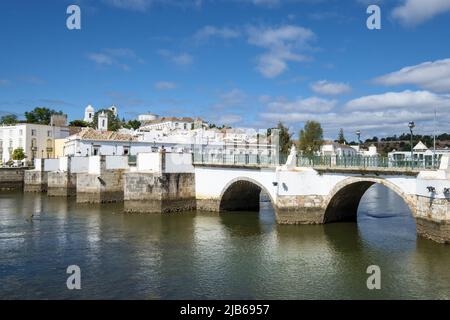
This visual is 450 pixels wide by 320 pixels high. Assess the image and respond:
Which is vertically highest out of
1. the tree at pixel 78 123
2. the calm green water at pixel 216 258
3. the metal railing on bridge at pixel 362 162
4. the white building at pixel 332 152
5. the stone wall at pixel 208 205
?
the tree at pixel 78 123

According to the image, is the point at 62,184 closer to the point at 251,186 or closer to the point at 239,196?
the point at 239,196

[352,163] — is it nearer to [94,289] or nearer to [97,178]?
[94,289]

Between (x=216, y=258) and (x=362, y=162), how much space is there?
10321 millimetres

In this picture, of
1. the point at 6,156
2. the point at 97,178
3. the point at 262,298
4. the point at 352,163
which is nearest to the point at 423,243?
the point at 352,163

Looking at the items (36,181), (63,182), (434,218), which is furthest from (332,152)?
(36,181)

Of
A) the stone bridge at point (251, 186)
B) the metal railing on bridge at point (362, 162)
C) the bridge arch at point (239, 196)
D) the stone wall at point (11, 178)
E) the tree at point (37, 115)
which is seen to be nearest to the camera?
the stone bridge at point (251, 186)

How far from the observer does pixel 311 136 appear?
67.9 metres

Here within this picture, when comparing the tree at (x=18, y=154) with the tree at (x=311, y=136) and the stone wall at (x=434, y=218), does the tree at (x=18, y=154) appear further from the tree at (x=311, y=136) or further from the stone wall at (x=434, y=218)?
the stone wall at (x=434, y=218)

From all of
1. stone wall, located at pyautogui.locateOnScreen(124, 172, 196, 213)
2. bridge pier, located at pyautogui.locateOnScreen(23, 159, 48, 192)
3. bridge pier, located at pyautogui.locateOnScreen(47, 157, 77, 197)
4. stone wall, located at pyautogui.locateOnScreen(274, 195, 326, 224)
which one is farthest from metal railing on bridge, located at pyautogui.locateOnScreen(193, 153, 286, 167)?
bridge pier, located at pyautogui.locateOnScreen(23, 159, 48, 192)

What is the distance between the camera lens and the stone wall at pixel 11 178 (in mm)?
57500

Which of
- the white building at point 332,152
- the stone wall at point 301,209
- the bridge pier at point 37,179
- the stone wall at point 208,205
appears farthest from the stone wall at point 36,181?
the stone wall at point 301,209

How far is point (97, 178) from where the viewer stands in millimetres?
40188
